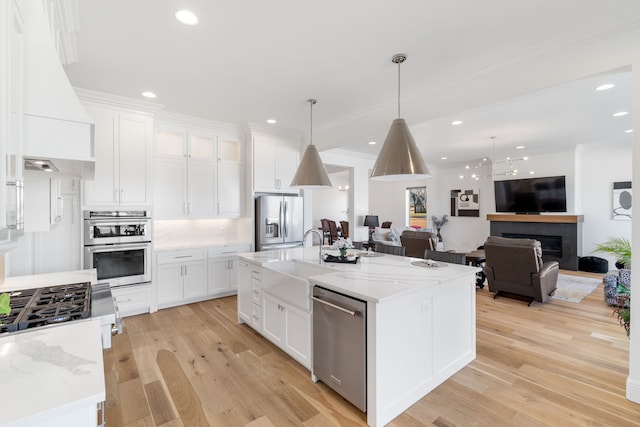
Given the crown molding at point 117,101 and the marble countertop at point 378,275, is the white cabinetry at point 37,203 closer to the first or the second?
the marble countertop at point 378,275

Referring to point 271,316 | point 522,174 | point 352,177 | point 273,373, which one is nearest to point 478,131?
point 352,177

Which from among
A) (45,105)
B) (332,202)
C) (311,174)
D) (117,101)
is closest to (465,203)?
(332,202)

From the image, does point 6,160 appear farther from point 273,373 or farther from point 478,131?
point 478,131

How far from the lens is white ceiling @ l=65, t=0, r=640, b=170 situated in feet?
6.70

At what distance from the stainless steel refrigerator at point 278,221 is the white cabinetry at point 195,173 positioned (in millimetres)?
487

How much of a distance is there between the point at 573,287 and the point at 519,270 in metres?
1.92

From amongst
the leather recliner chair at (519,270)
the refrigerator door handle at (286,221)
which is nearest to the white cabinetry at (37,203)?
the refrigerator door handle at (286,221)

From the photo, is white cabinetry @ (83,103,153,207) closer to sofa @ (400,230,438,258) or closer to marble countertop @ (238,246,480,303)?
marble countertop @ (238,246,480,303)

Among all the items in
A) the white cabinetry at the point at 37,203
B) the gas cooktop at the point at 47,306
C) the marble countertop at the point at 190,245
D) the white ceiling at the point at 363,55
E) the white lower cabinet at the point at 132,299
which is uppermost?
the white ceiling at the point at 363,55

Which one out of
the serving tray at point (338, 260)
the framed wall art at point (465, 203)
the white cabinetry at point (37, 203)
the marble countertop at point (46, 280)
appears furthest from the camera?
the framed wall art at point (465, 203)

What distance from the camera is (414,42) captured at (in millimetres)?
2408

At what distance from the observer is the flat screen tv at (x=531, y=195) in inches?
270

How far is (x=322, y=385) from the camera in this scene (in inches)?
93.5

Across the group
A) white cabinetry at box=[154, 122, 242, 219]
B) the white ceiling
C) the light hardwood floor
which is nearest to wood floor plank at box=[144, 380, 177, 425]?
the light hardwood floor
